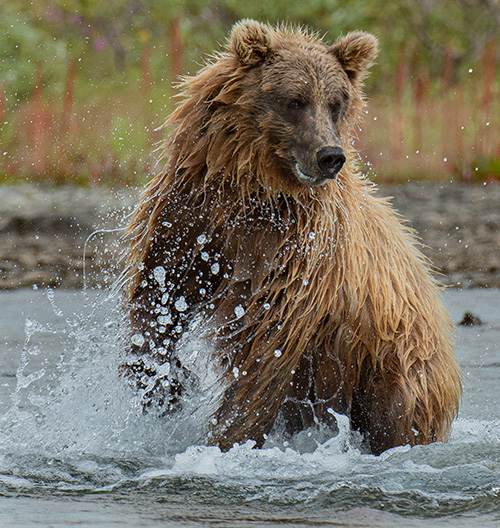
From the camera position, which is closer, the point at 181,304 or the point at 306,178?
the point at 306,178

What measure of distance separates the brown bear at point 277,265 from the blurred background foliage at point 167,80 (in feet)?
21.7

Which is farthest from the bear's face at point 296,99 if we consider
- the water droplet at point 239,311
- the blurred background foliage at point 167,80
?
the blurred background foliage at point 167,80

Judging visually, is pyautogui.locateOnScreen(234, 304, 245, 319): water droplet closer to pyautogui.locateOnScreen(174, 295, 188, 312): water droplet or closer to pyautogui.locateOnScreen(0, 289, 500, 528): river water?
pyautogui.locateOnScreen(174, 295, 188, 312): water droplet

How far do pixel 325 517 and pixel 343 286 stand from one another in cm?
127

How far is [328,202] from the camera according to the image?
492 centimetres

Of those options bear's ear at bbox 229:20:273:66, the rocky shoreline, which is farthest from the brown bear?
the rocky shoreline

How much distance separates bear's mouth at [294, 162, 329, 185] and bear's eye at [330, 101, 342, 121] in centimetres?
38

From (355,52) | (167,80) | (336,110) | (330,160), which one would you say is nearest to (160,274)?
(330,160)

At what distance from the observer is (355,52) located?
16.7ft

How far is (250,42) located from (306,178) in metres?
0.72

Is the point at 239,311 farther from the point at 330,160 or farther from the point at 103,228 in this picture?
the point at 103,228

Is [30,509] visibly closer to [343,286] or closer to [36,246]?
[343,286]

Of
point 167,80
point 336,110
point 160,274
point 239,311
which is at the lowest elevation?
point 239,311

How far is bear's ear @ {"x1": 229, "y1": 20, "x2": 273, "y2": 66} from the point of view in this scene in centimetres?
482
